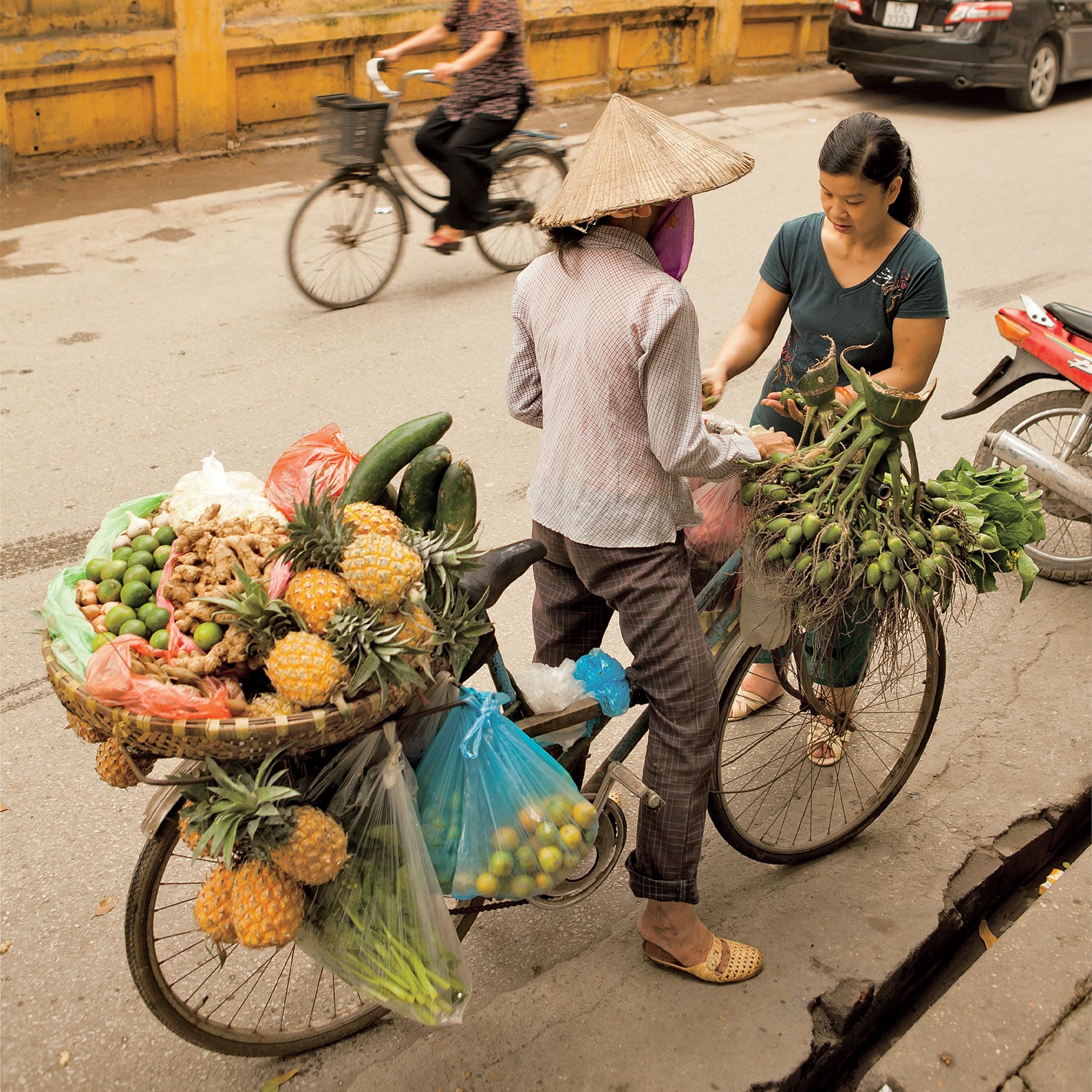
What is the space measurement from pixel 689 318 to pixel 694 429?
211 millimetres

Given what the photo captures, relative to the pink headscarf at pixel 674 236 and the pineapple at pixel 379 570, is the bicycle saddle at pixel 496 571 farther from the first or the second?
the pink headscarf at pixel 674 236

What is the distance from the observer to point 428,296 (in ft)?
21.3

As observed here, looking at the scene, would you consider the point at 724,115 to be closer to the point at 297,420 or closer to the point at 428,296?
the point at 428,296

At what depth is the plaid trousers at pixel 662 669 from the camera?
2.36 meters

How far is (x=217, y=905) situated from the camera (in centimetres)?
196

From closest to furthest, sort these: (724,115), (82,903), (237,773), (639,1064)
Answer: (237,773) → (639,1064) → (82,903) → (724,115)

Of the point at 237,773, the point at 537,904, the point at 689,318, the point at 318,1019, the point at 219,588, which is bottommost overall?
the point at 318,1019

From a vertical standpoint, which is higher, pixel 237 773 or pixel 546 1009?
pixel 237 773

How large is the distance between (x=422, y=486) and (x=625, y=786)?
0.80 m

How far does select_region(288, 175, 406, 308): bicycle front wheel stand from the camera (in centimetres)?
611

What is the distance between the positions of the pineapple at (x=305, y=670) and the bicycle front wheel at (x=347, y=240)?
4656 millimetres

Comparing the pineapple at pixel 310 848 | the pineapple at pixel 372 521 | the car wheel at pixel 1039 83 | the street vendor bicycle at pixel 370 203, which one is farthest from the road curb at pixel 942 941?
the car wheel at pixel 1039 83

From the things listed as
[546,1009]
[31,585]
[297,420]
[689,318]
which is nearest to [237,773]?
[546,1009]

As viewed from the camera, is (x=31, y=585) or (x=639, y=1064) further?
(x=31, y=585)
